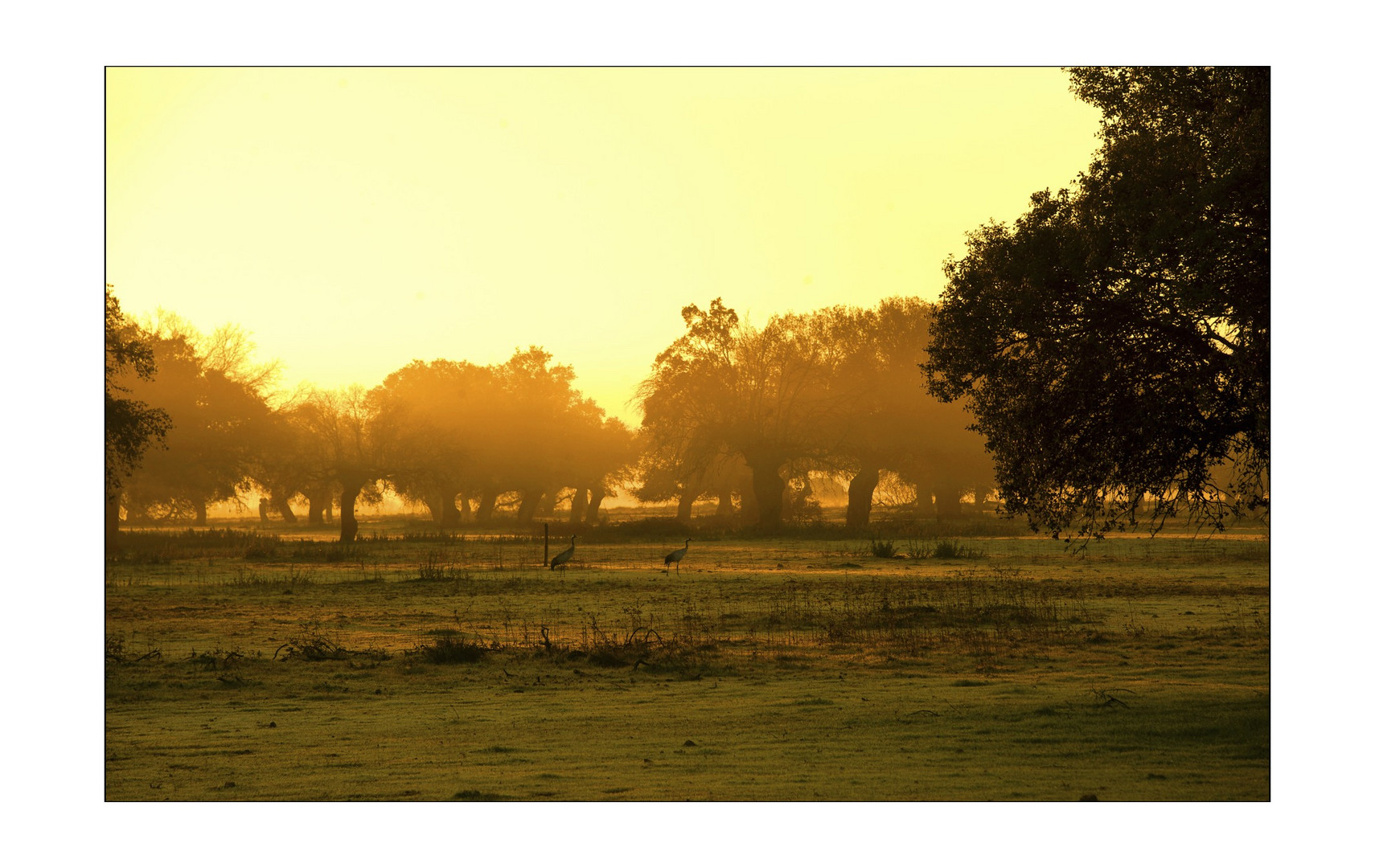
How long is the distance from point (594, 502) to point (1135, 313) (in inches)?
3718

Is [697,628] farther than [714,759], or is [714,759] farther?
[697,628]

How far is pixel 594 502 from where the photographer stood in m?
108

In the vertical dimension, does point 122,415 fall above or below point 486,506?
above

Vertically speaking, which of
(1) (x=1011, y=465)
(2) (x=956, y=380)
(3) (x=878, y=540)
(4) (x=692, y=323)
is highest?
(4) (x=692, y=323)

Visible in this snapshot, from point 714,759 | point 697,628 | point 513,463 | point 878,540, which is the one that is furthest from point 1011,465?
point 513,463

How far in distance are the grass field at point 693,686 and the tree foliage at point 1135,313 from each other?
3.13m

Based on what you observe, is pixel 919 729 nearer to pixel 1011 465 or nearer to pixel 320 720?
pixel 1011 465

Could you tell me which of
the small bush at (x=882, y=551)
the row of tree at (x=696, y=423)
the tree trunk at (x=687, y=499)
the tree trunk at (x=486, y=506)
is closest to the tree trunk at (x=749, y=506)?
the row of tree at (x=696, y=423)

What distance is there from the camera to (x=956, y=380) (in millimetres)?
17203

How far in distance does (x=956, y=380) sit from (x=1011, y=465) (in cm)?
151

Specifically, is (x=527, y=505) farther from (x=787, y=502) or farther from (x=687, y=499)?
(x=787, y=502)

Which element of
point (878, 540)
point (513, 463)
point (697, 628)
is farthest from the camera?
point (513, 463)

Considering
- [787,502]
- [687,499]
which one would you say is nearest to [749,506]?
[787,502]

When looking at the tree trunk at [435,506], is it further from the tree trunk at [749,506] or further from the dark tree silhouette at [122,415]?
the dark tree silhouette at [122,415]
